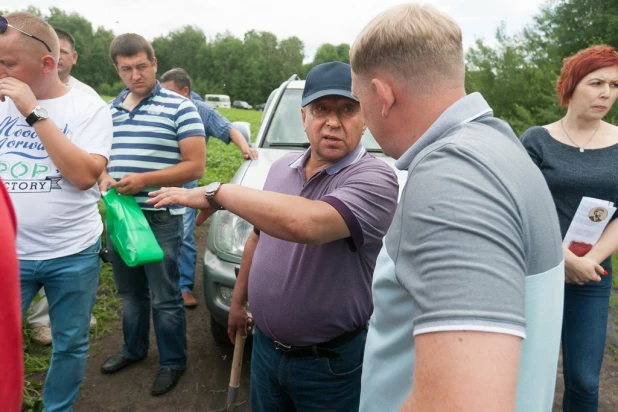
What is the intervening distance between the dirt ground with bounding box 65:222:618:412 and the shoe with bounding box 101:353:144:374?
37 mm

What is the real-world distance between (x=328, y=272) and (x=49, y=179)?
143cm

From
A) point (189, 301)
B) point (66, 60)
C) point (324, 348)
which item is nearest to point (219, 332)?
point (189, 301)

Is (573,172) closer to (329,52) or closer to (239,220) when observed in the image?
(239,220)

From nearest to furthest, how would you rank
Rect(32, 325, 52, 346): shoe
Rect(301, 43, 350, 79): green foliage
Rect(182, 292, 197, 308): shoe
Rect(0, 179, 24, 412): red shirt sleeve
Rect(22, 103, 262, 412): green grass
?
1. Rect(0, 179, 24, 412): red shirt sleeve
2. Rect(22, 103, 262, 412): green grass
3. Rect(32, 325, 52, 346): shoe
4. Rect(182, 292, 197, 308): shoe
5. Rect(301, 43, 350, 79): green foliage

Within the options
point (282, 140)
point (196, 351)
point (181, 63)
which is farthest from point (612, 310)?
point (181, 63)

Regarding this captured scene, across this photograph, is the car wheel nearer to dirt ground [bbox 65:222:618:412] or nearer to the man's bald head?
dirt ground [bbox 65:222:618:412]

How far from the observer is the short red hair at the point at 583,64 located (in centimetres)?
246

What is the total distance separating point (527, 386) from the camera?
100 cm

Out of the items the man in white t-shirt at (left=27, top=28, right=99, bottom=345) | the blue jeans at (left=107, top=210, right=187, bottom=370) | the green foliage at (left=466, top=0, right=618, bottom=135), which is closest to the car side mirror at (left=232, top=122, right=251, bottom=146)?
the man in white t-shirt at (left=27, top=28, right=99, bottom=345)

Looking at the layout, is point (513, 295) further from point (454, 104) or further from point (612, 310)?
point (612, 310)

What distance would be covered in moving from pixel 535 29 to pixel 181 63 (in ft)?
249

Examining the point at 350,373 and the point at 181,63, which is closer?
the point at 350,373

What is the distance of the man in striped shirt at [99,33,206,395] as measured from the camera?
10.2 ft

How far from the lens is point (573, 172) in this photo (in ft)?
7.95
